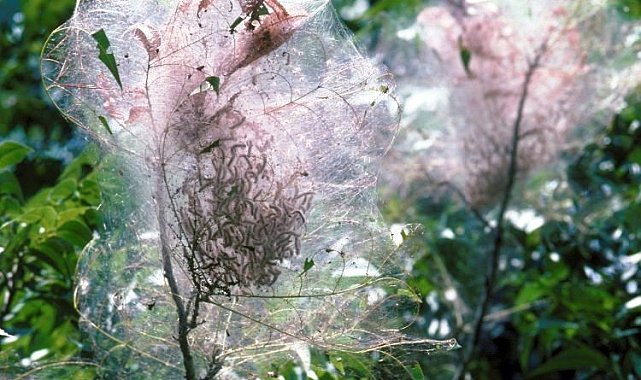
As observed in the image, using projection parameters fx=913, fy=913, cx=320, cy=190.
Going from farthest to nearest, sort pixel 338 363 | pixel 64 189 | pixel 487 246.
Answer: pixel 487 246, pixel 64 189, pixel 338 363

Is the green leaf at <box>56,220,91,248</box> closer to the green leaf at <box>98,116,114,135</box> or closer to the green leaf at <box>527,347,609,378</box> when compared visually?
the green leaf at <box>98,116,114,135</box>

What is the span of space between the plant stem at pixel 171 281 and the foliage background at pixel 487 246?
507mm

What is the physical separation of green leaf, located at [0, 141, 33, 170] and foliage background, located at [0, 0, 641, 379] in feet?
0.18

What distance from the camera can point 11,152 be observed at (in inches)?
61.1

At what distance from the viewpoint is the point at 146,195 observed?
117cm

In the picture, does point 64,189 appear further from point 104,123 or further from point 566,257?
point 566,257

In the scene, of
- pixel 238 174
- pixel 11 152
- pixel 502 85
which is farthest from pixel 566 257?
pixel 238 174

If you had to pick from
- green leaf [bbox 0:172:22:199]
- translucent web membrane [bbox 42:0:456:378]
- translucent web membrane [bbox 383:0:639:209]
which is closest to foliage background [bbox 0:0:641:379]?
green leaf [bbox 0:172:22:199]

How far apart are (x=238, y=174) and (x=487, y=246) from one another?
2.02 m

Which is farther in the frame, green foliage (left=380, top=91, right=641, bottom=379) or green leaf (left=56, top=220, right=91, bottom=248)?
green foliage (left=380, top=91, right=641, bottom=379)

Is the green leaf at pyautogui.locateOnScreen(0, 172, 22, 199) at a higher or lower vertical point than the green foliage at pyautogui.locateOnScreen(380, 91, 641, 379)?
higher

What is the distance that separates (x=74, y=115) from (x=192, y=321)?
0.97 ft

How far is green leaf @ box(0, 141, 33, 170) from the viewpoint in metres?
1.55

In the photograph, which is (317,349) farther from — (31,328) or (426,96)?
(426,96)
